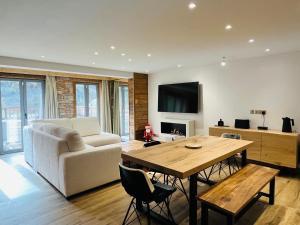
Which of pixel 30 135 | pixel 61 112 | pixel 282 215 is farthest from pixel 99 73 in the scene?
pixel 282 215

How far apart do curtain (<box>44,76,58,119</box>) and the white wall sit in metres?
3.83

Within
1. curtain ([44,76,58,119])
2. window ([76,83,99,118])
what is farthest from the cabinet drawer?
curtain ([44,76,58,119])

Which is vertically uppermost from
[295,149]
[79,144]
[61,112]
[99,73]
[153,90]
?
[99,73]

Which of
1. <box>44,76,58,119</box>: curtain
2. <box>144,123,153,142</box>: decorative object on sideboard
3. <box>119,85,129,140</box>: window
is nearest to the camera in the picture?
<box>44,76,58,119</box>: curtain

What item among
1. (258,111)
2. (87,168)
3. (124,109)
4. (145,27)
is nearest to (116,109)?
(124,109)

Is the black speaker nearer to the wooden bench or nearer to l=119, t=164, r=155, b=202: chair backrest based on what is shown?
the wooden bench

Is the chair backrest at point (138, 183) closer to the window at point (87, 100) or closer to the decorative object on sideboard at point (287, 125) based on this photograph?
the decorative object on sideboard at point (287, 125)

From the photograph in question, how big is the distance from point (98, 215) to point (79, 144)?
3.77 feet

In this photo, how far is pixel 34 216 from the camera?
2.59 m

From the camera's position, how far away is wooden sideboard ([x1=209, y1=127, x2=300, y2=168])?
3.85 m

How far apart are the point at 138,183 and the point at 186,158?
0.63 m

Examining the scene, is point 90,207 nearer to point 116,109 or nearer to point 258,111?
point 258,111

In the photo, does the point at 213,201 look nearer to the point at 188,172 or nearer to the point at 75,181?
the point at 188,172

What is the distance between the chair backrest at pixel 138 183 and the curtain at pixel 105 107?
5.68 meters
